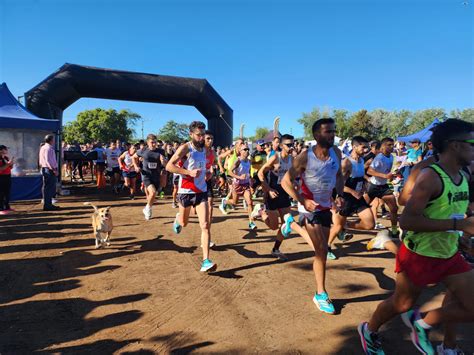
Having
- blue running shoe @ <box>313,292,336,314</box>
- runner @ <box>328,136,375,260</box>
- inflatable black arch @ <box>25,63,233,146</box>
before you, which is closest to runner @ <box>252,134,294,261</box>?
runner @ <box>328,136,375,260</box>

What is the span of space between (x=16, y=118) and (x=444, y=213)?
11.9 metres

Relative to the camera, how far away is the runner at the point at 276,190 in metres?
5.27

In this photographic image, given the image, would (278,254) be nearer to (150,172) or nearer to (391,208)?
(391,208)

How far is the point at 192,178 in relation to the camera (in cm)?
473

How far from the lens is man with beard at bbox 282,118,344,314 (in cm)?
347

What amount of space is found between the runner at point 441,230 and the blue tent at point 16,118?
1150 centimetres

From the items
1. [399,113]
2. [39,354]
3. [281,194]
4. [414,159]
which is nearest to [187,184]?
[281,194]

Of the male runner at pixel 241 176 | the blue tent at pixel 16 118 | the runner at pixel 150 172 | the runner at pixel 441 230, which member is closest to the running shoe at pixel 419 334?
the runner at pixel 441 230

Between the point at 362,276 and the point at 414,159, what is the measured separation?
7.67m

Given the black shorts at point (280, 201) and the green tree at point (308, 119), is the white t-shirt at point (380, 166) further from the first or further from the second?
the green tree at point (308, 119)

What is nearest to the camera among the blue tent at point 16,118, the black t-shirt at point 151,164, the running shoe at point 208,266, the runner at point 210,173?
the running shoe at point 208,266

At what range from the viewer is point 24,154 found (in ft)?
35.7

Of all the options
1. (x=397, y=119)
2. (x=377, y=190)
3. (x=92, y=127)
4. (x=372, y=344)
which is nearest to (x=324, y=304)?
(x=372, y=344)

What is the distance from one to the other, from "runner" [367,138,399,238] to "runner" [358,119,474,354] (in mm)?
4094
